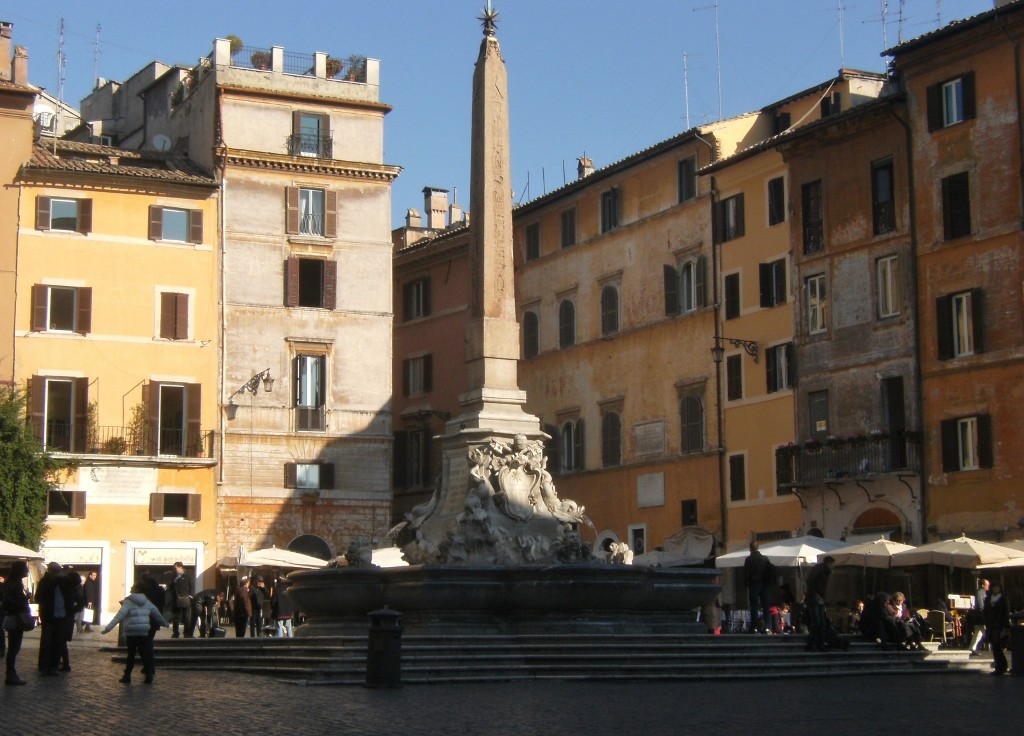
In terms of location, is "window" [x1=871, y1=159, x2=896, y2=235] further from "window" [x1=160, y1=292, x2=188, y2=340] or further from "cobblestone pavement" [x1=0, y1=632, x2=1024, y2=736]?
→ "cobblestone pavement" [x1=0, y1=632, x2=1024, y2=736]

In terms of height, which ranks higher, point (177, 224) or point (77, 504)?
point (177, 224)

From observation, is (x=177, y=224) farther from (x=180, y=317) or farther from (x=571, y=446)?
(x=571, y=446)

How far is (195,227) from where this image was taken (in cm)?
4619

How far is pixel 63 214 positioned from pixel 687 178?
15.5 m

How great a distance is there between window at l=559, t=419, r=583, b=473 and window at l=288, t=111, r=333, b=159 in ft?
32.1

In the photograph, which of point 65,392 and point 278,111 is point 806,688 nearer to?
point 65,392

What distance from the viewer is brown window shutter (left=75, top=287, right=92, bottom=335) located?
146 ft

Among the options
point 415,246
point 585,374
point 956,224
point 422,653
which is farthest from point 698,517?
point 422,653

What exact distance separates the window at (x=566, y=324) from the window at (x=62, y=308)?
13.0 meters

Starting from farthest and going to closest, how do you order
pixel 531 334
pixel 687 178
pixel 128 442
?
pixel 531 334
pixel 687 178
pixel 128 442

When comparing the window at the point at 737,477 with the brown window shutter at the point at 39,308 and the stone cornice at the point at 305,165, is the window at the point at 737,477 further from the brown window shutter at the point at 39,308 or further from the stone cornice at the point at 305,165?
the brown window shutter at the point at 39,308

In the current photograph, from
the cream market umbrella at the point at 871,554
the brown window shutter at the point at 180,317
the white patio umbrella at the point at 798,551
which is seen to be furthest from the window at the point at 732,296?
the brown window shutter at the point at 180,317

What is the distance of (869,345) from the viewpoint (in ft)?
129

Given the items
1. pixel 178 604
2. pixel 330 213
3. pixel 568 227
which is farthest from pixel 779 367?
pixel 178 604
